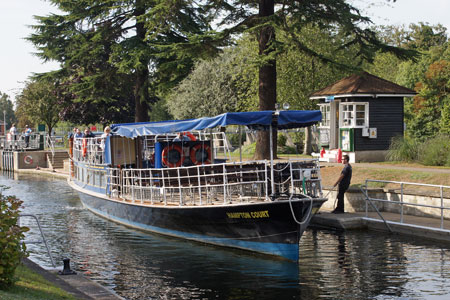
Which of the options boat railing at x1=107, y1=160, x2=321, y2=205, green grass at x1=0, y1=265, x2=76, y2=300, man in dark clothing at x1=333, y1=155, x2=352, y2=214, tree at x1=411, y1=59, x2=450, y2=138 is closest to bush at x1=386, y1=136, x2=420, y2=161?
man in dark clothing at x1=333, y1=155, x2=352, y2=214

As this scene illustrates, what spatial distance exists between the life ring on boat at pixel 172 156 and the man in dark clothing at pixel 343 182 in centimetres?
557

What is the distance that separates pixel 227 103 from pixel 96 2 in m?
22.8

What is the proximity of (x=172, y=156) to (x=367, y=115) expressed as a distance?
43.3 ft

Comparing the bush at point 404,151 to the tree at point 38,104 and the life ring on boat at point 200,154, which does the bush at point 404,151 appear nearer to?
the life ring on boat at point 200,154

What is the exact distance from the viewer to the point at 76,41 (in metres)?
39.5

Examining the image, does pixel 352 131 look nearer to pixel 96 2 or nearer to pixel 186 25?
pixel 186 25

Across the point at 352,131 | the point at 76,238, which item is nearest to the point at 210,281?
the point at 76,238

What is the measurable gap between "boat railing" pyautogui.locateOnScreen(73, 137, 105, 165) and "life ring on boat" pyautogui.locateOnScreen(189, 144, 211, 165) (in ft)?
14.7

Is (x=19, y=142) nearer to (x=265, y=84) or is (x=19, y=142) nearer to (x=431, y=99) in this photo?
(x=265, y=84)

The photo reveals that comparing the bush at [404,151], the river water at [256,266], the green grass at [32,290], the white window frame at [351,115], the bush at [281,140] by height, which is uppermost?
the white window frame at [351,115]

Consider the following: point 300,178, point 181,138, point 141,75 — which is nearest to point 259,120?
point 300,178

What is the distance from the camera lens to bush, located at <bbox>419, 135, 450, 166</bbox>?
85.6 ft

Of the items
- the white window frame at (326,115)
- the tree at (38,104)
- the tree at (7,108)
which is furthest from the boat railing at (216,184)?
the tree at (7,108)

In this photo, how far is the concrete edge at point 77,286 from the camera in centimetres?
1104
